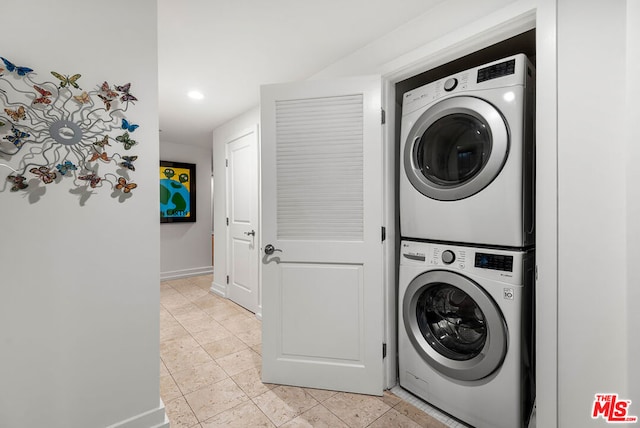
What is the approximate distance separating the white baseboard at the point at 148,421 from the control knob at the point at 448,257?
1657mm

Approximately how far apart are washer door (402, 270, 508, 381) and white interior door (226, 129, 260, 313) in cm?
192

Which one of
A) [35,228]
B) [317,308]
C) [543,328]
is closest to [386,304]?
[317,308]

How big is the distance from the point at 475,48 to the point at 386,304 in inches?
60.3

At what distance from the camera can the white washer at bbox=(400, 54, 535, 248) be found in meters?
1.36

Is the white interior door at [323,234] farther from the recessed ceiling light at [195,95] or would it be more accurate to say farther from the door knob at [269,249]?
the recessed ceiling light at [195,95]

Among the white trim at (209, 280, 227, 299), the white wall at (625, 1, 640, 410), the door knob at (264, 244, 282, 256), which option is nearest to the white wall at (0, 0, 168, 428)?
the door knob at (264, 244, 282, 256)

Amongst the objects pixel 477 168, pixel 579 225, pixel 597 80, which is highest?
pixel 597 80

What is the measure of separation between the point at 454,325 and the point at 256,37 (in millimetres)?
2159

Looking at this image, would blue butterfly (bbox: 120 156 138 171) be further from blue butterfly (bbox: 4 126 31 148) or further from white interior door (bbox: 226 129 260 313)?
white interior door (bbox: 226 129 260 313)

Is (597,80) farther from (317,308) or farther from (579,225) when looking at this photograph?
(317,308)

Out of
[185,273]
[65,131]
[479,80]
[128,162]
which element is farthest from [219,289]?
[479,80]

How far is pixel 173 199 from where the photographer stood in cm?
463

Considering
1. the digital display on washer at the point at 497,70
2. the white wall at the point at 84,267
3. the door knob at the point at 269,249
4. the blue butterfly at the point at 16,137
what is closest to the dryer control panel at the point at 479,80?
the digital display on washer at the point at 497,70

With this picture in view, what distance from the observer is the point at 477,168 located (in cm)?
151
